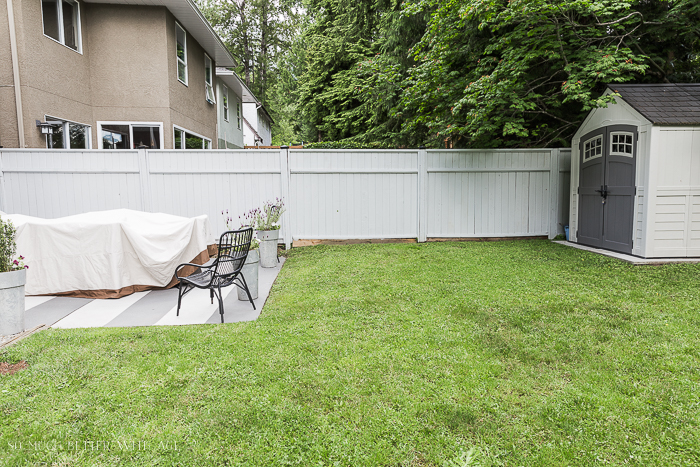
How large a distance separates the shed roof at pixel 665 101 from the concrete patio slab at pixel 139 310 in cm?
630

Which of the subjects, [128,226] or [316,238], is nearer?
[128,226]

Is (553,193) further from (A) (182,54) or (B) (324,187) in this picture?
(A) (182,54)

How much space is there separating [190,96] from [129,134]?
2328mm

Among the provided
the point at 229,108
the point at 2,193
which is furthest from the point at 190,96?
the point at 229,108

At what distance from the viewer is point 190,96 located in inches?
444

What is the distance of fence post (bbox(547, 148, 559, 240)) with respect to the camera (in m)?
8.41

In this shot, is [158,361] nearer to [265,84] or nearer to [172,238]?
[172,238]

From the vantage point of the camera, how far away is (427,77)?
894 cm

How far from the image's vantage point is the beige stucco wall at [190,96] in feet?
32.3

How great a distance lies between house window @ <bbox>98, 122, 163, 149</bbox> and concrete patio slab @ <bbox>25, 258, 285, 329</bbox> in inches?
231

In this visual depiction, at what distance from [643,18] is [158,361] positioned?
10083mm

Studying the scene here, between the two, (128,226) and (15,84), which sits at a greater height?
(15,84)

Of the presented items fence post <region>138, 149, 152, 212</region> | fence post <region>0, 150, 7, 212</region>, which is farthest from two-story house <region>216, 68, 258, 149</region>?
fence post <region>0, 150, 7, 212</region>

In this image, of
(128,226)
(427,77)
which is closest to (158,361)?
(128,226)
